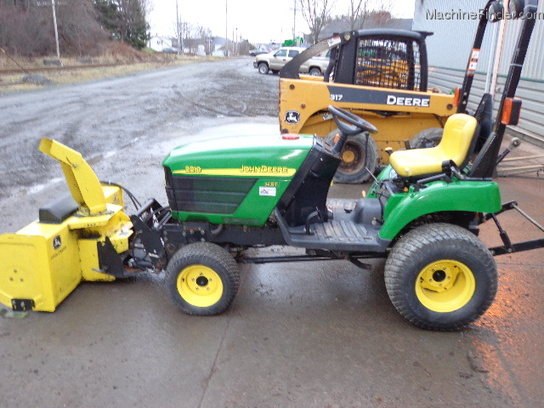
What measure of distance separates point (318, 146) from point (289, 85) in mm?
3717

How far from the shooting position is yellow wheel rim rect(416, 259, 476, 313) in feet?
11.2

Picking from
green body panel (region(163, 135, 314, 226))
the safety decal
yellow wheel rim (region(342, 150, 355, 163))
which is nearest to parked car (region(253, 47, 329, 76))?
yellow wheel rim (region(342, 150, 355, 163))

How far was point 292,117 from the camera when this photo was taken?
7211mm

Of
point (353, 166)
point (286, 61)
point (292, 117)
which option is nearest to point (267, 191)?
point (292, 117)

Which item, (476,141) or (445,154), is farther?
(445,154)

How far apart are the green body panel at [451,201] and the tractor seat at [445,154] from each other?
1.00 ft

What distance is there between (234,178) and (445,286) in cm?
175

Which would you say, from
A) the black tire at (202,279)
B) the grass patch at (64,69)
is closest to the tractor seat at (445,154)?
the black tire at (202,279)

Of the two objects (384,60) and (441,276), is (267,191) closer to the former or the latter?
(441,276)

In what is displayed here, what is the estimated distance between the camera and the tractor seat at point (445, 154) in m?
3.63

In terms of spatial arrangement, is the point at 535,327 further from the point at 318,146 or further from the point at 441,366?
the point at 318,146

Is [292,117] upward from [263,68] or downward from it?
upward

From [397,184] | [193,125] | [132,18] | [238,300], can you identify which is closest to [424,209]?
[397,184]

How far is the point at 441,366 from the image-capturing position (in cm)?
310
